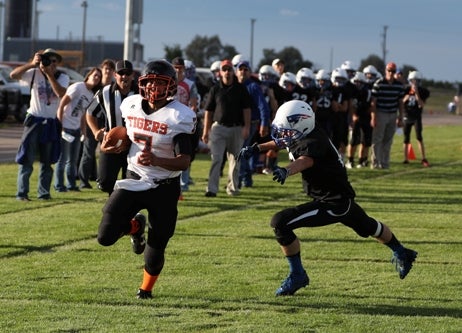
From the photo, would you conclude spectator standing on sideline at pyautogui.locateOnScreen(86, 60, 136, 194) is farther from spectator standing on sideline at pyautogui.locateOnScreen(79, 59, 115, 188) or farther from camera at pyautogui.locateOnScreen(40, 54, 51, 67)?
spectator standing on sideline at pyautogui.locateOnScreen(79, 59, 115, 188)

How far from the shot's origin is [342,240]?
12.1m

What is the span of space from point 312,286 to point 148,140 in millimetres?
2007

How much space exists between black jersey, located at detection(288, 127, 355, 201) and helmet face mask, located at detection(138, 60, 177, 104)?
3.77ft

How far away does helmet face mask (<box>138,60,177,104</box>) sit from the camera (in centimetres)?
819

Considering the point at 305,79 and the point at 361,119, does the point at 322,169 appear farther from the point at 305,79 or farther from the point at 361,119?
the point at 361,119

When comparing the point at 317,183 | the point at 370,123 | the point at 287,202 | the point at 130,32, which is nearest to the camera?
the point at 317,183

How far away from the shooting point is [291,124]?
8633 millimetres

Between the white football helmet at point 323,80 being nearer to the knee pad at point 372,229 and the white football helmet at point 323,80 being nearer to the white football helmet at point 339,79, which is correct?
the white football helmet at point 339,79

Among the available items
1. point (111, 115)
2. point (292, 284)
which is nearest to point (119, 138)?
point (292, 284)

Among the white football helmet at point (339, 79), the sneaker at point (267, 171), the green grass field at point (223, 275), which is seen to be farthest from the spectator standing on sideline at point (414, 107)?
the green grass field at point (223, 275)

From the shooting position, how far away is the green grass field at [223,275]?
7777 mm

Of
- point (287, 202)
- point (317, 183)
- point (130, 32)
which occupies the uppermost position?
point (130, 32)

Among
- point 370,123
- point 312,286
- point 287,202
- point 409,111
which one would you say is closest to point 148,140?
point 312,286

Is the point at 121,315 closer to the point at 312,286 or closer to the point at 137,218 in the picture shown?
the point at 137,218
